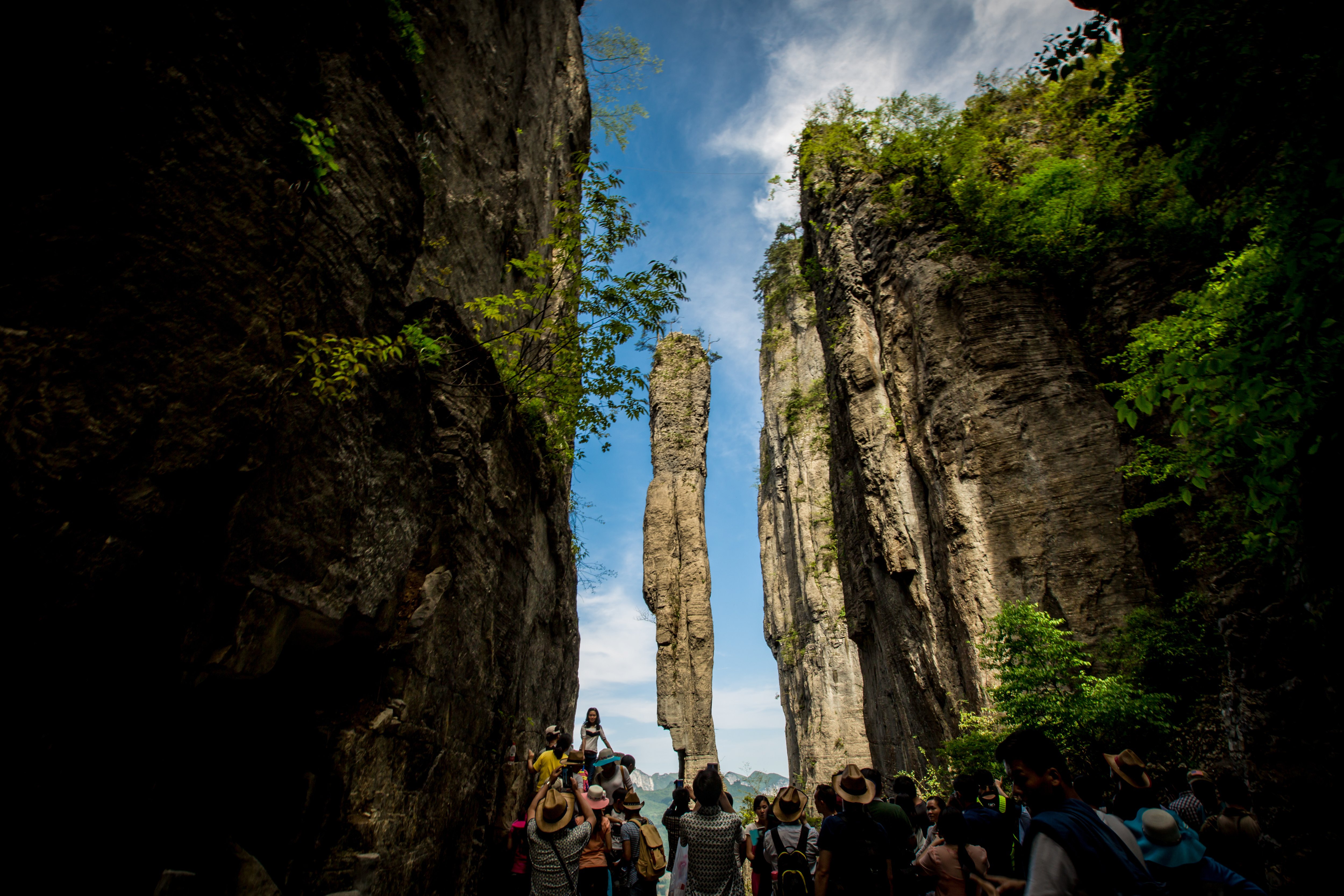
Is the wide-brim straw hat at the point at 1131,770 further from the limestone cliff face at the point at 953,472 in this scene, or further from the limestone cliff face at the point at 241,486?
the limestone cliff face at the point at 953,472

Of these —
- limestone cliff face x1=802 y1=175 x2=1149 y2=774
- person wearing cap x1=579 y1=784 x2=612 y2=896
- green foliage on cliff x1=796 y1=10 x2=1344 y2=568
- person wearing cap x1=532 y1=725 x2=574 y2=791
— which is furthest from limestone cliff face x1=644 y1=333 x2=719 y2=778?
person wearing cap x1=579 y1=784 x2=612 y2=896

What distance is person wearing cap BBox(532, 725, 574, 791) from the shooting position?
6.79 metres

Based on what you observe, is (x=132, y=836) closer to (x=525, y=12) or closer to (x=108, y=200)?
(x=108, y=200)

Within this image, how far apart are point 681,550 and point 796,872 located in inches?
901

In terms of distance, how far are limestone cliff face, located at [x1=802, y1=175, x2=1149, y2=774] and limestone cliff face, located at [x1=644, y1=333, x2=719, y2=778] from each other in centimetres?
927

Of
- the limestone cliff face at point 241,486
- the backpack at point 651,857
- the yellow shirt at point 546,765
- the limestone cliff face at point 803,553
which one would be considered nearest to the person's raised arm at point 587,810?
the backpack at point 651,857

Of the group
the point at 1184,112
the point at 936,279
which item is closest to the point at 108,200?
the point at 1184,112

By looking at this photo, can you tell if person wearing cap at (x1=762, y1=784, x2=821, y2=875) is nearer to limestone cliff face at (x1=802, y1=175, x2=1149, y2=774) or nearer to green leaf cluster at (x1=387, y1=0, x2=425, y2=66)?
limestone cliff face at (x1=802, y1=175, x2=1149, y2=774)

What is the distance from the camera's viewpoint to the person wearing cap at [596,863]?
5.55 meters

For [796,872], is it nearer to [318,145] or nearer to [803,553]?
[318,145]

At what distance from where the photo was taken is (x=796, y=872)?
495 cm

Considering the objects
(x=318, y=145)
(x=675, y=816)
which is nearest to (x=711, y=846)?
(x=675, y=816)

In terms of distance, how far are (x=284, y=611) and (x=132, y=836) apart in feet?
4.42

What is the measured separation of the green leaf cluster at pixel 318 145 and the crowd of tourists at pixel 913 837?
5143mm
